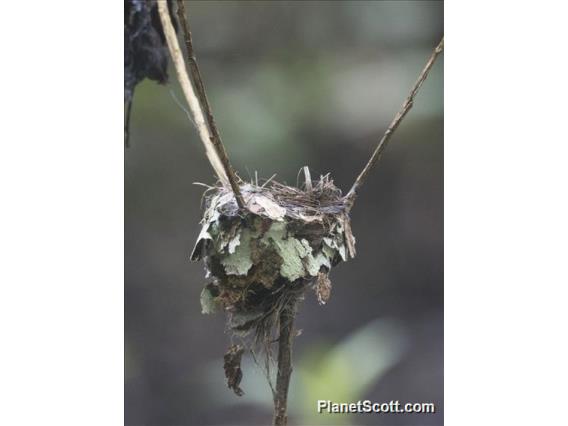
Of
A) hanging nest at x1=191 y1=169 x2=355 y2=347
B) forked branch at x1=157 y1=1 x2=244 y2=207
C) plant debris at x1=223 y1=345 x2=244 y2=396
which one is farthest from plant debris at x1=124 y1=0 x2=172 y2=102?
plant debris at x1=223 y1=345 x2=244 y2=396

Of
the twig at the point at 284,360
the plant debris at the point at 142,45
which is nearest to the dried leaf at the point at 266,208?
the twig at the point at 284,360

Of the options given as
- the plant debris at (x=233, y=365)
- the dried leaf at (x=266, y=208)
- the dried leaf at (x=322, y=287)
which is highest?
the dried leaf at (x=266, y=208)

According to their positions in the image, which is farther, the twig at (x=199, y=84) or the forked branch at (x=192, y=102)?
the forked branch at (x=192, y=102)

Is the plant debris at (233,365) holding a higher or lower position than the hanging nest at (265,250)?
lower

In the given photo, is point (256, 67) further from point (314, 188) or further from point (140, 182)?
point (314, 188)

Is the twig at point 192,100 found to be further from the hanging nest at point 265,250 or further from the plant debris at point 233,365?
the plant debris at point 233,365

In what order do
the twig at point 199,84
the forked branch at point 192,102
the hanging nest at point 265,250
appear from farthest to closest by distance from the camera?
the forked branch at point 192,102, the hanging nest at point 265,250, the twig at point 199,84
